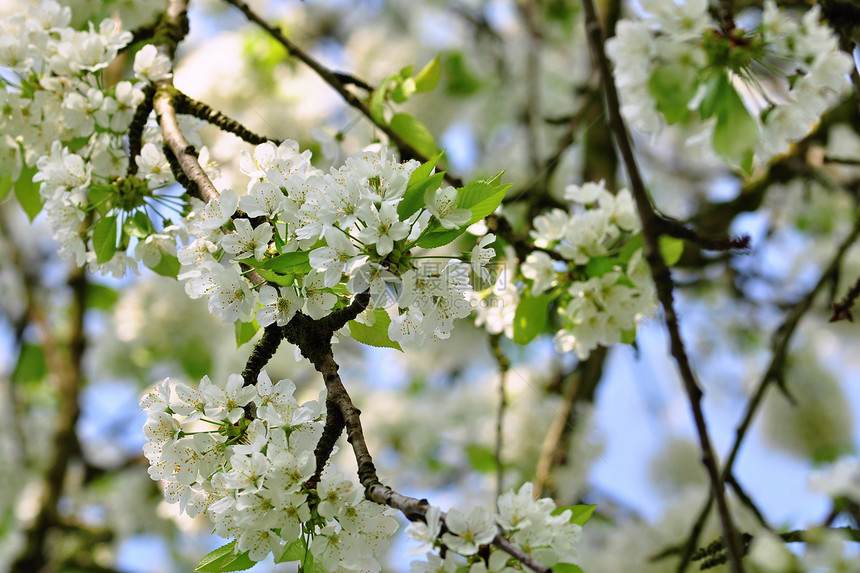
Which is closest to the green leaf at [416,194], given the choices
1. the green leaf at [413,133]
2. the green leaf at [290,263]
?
the green leaf at [290,263]

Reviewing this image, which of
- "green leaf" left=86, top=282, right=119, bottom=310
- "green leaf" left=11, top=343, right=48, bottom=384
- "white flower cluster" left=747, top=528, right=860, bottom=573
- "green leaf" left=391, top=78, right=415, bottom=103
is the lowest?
"white flower cluster" left=747, top=528, right=860, bottom=573

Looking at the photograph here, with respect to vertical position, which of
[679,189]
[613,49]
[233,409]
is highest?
[679,189]

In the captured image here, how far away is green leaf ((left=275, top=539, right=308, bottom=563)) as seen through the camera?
0.88 meters

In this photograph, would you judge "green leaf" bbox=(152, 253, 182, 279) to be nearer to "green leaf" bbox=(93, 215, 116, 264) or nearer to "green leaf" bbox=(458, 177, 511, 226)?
"green leaf" bbox=(93, 215, 116, 264)

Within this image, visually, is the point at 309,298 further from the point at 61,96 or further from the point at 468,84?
the point at 468,84

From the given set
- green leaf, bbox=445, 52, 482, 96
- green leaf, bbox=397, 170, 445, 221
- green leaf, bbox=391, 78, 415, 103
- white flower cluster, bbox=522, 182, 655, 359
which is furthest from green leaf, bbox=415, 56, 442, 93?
green leaf, bbox=445, 52, 482, 96

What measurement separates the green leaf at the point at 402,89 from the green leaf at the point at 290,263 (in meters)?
0.70

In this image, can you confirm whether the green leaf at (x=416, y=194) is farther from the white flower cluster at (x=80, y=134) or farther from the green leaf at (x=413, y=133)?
the green leaf at (x=413, y=133)

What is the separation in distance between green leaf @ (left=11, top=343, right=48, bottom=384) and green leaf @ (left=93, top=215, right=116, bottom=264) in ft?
9.21

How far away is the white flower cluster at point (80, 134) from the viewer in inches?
45.6

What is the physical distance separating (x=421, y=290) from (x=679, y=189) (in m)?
3.93

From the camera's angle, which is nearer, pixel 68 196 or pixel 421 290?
pixel 421 290

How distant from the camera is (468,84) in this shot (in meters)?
3.21

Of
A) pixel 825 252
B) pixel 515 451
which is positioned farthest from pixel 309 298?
pixel 825 252
